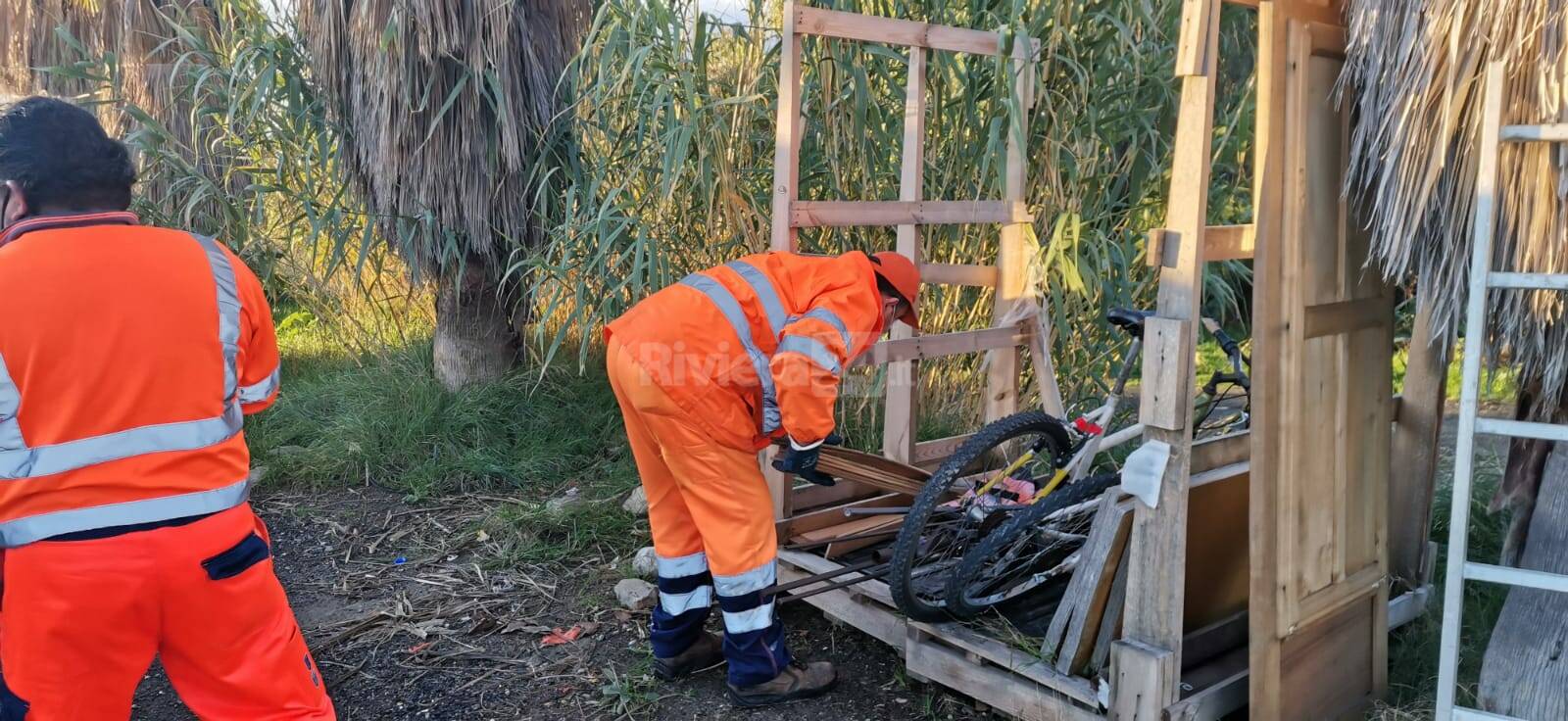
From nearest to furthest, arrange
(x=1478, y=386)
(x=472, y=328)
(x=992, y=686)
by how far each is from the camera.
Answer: (x=1478, y=386)
(x=992, y=686)
(x=472, y=328)

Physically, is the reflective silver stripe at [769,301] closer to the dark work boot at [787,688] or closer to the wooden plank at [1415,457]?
the dark work boot at [787,688]

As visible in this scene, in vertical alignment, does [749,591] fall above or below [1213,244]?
below

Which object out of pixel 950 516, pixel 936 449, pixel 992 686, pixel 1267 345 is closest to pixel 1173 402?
pixel 1267 345

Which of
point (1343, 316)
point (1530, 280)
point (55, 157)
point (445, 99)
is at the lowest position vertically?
point (1343, 316)

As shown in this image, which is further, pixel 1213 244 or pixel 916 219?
pixel 916 219

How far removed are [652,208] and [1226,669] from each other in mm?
2874

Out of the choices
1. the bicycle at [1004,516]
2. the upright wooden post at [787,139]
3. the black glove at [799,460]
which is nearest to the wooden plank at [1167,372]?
the bicycle at [1004,516]

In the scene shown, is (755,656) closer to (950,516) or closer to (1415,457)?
(950,516)

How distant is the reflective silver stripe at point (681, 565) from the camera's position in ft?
11.2

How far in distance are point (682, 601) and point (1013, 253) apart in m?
1.83

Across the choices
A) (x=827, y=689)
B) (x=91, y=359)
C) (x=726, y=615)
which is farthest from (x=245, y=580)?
(x=827, y=689)

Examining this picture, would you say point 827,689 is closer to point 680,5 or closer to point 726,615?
point 726,615

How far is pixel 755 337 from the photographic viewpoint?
313 cm

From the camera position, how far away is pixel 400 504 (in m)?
4.99
